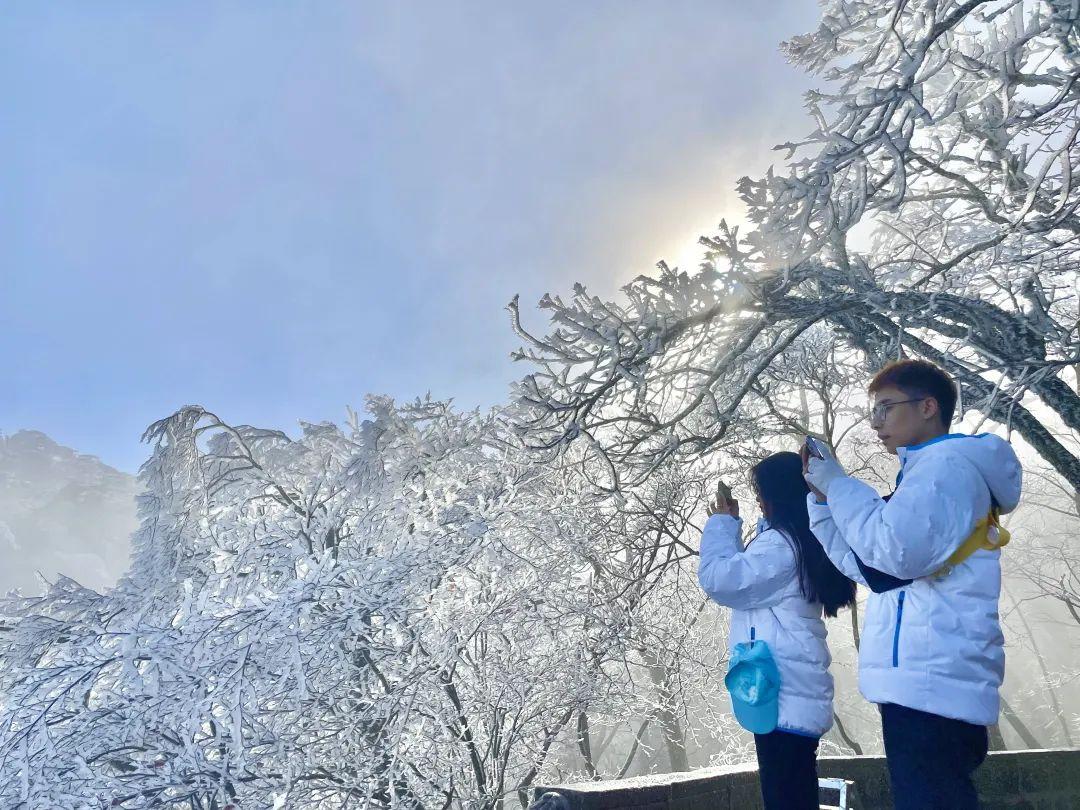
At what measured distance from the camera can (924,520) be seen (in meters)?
1.65

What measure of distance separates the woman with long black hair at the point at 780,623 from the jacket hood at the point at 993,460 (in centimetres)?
77

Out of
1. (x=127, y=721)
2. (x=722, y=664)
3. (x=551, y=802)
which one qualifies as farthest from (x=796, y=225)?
(x=722, y=664)

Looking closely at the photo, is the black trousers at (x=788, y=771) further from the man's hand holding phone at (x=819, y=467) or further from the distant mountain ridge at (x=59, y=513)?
the distant mountain ridge at (x=59, y=513)

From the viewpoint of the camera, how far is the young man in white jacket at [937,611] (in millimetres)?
1632

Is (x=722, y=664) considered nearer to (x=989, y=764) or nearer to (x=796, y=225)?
(x=989, y=764)

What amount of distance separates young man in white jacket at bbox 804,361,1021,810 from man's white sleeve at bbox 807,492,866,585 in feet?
0.54

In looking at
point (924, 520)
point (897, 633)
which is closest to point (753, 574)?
point (897, 633)

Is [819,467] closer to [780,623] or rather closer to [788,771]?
[780,623]

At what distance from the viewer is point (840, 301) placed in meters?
3.95

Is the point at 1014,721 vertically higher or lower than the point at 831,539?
lower

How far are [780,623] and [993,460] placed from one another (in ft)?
3.14

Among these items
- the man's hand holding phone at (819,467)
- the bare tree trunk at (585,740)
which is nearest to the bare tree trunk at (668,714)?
the bare tree trunk at (585,740)

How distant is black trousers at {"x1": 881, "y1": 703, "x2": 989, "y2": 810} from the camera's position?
1.60 metres

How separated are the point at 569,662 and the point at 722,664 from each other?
5.24 m
